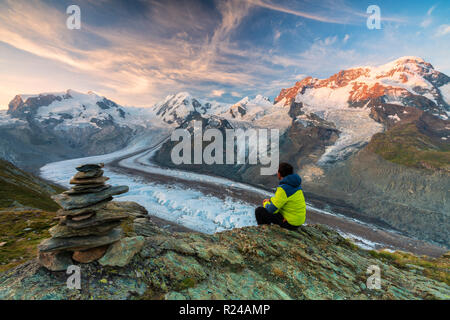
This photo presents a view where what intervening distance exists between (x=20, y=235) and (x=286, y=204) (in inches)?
547

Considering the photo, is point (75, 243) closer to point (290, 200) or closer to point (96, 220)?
point (96, 220)

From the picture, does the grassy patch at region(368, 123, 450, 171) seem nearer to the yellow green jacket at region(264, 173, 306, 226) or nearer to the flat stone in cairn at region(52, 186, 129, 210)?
the yellow green jacket at region(264, 173, 306, 226)

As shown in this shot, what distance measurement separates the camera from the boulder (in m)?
5.13

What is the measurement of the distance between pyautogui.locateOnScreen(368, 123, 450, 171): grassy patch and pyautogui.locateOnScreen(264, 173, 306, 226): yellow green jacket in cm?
11690

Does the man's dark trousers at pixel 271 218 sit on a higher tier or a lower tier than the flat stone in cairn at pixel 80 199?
lower

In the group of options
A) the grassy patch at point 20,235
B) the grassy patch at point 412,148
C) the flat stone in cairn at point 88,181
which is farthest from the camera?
the grassy patch at point 412,148

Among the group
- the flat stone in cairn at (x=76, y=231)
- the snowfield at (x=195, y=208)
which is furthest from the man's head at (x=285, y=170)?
the snowfield at (x=195, y=208)

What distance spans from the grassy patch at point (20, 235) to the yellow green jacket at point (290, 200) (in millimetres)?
9139

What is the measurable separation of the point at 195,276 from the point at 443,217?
328ft

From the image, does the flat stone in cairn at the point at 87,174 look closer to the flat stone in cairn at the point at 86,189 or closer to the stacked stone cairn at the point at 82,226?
the stacked stone cairn at the point at 82,226

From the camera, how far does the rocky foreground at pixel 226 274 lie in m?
4.47

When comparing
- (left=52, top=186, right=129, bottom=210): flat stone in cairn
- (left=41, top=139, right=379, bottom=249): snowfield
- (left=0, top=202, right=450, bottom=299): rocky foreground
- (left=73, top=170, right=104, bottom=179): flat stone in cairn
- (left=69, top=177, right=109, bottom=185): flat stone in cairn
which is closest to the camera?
(left=0, top=202, right=450, bottom=299): rocky foreground

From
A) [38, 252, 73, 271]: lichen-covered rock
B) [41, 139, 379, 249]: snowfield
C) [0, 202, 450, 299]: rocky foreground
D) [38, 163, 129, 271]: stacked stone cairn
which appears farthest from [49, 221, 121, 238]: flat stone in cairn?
[41, 139, 379, 249]: snowfield
